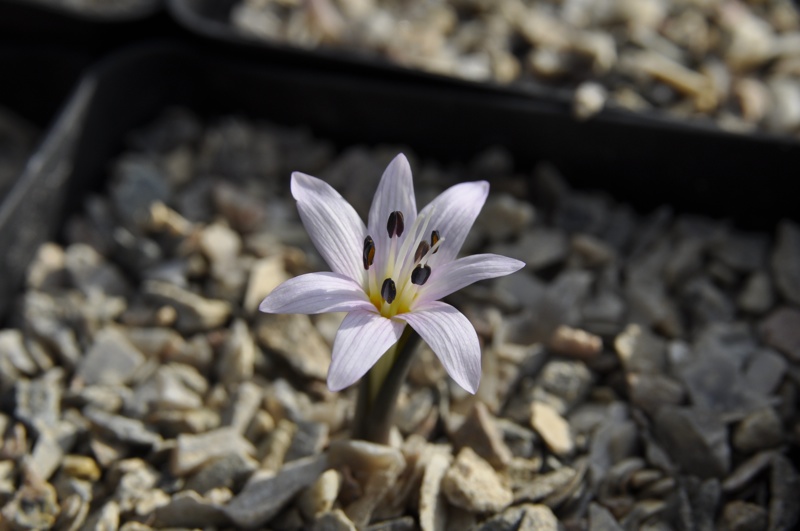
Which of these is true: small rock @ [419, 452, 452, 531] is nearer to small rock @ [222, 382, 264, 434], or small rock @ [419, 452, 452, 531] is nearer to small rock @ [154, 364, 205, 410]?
small rock @ [222, 382, 264, 434]

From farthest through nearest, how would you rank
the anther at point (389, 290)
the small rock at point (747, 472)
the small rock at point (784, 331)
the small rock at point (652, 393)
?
the small rock at point (784, 331), the small rock at point (652, 393), the small rock at point (747, 472), the anther at point (389, 290)

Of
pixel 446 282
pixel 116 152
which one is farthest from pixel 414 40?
pixel 446 282

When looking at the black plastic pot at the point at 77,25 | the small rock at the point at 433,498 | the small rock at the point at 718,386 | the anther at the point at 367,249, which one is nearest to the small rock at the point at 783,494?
the small rock at the point at 718,386

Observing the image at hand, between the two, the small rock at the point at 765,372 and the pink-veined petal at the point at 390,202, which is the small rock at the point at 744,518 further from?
the pink-veined petal at the point at 390,202

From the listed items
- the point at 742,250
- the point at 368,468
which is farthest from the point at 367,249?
the point at 742,250

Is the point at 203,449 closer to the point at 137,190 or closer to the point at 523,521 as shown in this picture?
the point at 523,521

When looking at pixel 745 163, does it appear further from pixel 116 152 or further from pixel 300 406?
pixel 116 152

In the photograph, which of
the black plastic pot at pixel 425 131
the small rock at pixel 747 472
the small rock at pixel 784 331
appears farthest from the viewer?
the black plastic pot at pixel 425 131

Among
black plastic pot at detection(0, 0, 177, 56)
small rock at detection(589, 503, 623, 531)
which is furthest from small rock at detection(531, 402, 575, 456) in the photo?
black plastic pot at detection(0, 0, 177, 56)
